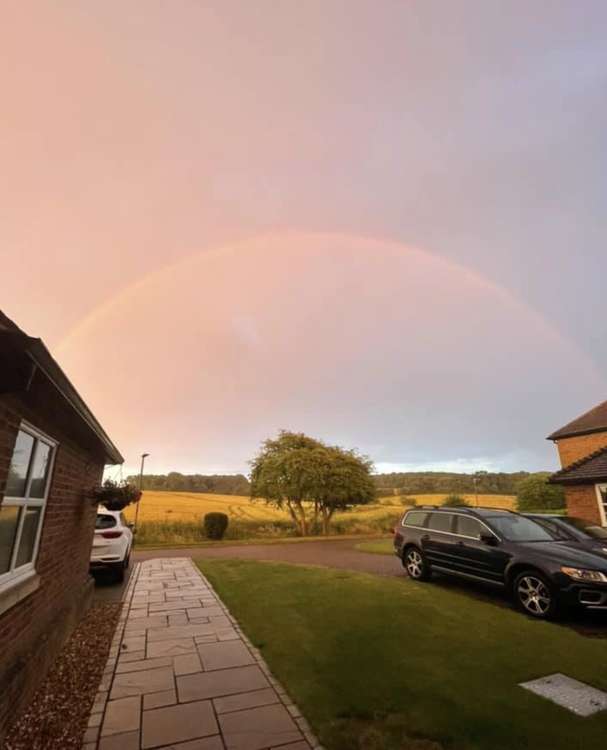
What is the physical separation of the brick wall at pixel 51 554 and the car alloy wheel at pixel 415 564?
22.9 ft

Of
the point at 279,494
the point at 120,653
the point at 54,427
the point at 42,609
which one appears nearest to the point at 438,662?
the point at 120,653

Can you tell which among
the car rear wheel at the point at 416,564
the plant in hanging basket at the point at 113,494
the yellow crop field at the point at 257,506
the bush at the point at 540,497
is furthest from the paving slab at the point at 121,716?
the bush at the point at 540,497

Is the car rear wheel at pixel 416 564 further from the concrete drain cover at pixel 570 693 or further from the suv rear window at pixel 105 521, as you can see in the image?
the suv rear window at pixel 105 521

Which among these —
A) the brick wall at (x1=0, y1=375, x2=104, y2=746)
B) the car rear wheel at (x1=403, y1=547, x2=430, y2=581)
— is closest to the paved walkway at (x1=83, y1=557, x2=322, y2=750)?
the brick wall at (x1=0, y1=375, x2=104, y2=746)

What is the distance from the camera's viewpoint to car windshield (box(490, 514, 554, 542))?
7.78 meters

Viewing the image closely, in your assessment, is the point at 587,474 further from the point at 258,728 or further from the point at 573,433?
the point at 258,728

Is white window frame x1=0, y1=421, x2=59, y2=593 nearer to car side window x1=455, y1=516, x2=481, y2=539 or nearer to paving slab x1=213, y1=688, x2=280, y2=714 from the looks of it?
paving slab x1=213, y1=688, x2=280, y2=714

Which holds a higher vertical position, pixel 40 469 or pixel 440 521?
pixel 40 469

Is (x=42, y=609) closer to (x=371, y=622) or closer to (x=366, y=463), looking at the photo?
(x=371, y=622)

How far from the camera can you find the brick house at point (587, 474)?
14.9 m

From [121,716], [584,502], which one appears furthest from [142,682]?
[584,502]

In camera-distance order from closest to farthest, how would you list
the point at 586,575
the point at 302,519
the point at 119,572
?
1. the point at 586,575
2. the point at 119,572
3. the point at 302,519

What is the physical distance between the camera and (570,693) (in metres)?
4.06

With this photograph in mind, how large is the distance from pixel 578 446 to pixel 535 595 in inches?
629
